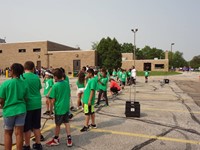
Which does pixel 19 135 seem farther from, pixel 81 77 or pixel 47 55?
pixel 47 55

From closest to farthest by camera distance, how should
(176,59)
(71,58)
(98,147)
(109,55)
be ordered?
1. (98,147)
2. (71,58)
3. (109,55)
4. (176,59)

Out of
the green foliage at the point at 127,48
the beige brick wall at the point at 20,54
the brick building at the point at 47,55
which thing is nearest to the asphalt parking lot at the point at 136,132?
the brick building at the point at 47,55

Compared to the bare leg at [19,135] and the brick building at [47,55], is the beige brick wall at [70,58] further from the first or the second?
the bare leg at [19,135]

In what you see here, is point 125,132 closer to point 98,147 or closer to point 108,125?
point 108,125

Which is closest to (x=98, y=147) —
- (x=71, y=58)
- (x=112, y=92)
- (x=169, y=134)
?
(x=169, y=134)

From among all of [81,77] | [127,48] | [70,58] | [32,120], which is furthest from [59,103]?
[127,48]

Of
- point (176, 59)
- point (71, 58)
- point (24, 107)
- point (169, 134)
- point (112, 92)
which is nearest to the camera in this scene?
point (24, 107)

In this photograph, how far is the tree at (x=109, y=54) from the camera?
54.2 meters

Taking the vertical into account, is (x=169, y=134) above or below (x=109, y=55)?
below

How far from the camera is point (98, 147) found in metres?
5.16

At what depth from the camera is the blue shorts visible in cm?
418

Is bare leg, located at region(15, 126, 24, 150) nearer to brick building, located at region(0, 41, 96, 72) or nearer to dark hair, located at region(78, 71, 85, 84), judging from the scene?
dark hair, located at region(78, 71, 85, 84)

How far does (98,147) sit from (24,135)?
1572mm

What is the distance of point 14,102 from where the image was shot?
414 centimetres
